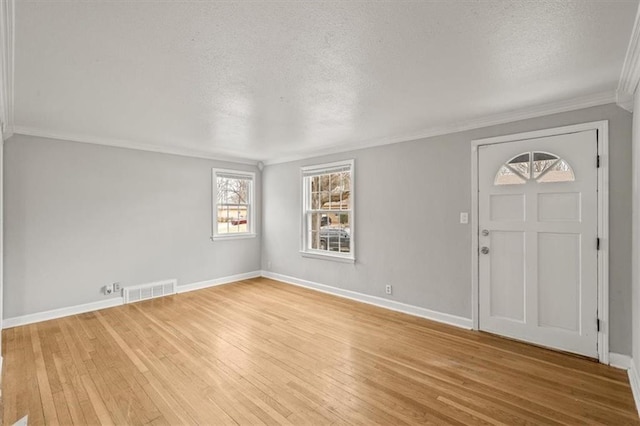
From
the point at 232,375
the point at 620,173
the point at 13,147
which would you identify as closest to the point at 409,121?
the point at 620,173

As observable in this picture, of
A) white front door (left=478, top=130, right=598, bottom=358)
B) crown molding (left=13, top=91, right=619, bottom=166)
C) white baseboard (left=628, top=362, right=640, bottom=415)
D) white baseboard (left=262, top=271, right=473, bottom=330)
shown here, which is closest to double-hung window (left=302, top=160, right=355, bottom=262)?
crown molding (left=13, top=91, right=619, bottom=166)

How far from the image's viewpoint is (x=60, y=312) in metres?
3.98

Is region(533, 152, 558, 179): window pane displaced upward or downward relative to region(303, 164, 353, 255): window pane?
upward

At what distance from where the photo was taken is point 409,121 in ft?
11.7

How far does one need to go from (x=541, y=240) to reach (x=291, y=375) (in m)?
2.78

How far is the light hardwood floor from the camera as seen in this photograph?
2.07 meters

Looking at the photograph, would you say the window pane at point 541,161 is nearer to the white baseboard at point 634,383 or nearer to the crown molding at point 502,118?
the crown molding at point 502,118

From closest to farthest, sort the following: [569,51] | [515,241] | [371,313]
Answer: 1. [569,51]
2. [515,241]
3. [371,313]

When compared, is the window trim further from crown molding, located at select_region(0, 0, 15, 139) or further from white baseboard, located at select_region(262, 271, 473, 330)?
crown molding, located at select_region(0, 0, 15, 139)

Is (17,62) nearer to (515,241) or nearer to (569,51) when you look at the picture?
(569,51)

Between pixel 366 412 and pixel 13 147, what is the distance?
4.85 m

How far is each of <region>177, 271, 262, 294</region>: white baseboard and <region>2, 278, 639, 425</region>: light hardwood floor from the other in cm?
123

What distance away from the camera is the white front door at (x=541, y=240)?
9.36 feet

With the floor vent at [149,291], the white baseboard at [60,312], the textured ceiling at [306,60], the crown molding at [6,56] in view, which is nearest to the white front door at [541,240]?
the textured ceiling at [306,60]
